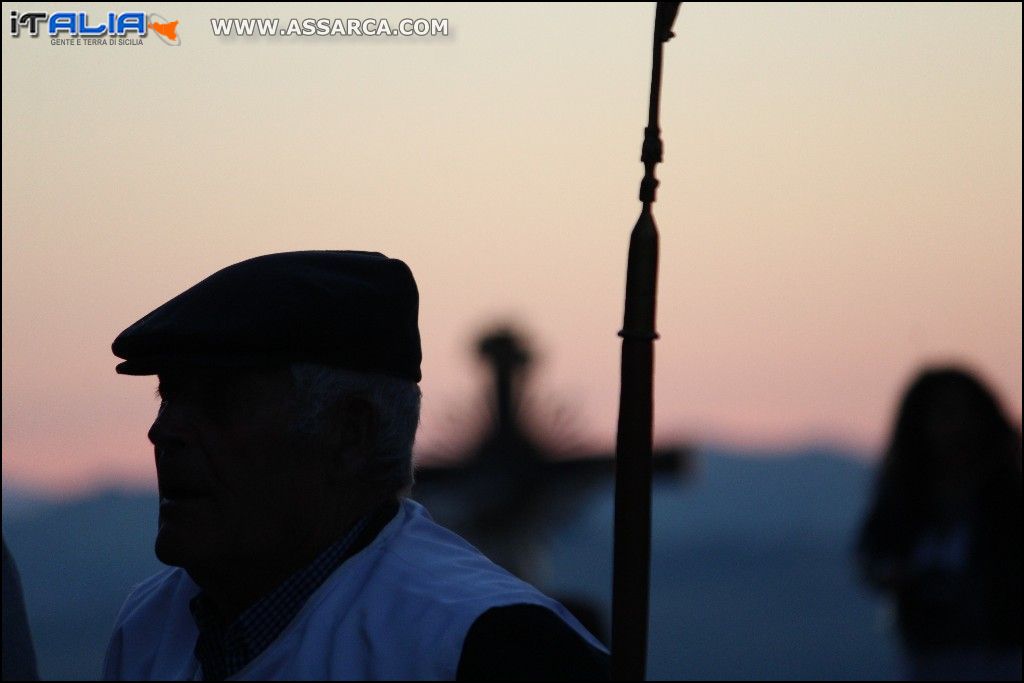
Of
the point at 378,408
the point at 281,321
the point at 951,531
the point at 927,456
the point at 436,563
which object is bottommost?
the point at 951,531

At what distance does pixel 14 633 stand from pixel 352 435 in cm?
78

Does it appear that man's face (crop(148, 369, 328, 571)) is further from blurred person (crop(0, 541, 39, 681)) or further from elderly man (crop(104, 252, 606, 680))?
blurred person (crop(0, 541, 39, 681))

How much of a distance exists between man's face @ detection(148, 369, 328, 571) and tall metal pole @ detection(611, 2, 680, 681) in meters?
0.77

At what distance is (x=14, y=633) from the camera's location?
10.2 ft

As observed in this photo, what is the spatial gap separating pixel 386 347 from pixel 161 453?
52cm

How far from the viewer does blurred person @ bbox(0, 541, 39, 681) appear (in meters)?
3.08

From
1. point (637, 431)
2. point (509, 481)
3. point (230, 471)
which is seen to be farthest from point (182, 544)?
point (509, 481)

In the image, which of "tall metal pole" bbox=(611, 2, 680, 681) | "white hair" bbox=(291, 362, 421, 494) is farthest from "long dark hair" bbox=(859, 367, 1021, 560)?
"tall metal pole" bbox=(611, 2, 680, 681)

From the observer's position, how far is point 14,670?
3.08 metres

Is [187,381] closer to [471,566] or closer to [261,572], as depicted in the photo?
[261,572]

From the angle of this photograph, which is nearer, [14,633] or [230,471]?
[14,633]

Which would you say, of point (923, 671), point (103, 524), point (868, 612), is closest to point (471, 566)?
point (923, 671)

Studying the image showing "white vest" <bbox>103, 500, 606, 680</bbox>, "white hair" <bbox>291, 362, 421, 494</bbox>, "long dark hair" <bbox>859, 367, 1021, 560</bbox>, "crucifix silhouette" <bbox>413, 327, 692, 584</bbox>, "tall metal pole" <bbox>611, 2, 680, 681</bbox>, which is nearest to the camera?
"tall metal pole" <bbox>611, 2, 680, 681</bbox>

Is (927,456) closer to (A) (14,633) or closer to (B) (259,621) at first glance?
(B) (259,621)
